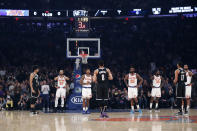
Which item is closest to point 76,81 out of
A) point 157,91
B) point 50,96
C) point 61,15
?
point 50,96

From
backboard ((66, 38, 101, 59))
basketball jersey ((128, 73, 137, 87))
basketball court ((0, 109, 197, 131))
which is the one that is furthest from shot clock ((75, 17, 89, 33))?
basketball court ((0, 109, 197, 131))

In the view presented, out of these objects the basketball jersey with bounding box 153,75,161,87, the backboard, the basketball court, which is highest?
the backboard

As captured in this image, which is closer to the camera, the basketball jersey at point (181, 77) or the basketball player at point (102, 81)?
the basketball player at point (102, 81)

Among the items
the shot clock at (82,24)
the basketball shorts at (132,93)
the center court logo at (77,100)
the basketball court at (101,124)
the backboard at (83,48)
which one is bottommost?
the basketball court at (101,124)

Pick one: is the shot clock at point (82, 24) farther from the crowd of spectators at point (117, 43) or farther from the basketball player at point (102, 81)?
the crowd of spectators at point (117, 43)

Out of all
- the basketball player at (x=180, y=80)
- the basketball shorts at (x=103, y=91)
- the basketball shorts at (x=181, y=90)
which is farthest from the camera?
the basketball shorts at (x=181, y=90)

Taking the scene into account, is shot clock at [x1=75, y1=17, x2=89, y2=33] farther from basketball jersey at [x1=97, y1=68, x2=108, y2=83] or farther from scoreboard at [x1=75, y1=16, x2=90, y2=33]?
basketball jersey at [x1=97, y1=68, x2=108, y2=83]

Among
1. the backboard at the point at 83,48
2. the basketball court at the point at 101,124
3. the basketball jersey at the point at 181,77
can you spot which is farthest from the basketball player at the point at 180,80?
the backboard at the point at 83,48

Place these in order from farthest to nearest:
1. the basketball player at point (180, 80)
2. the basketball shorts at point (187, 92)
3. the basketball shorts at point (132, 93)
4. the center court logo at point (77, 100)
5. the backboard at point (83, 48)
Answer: the backboard at point (83, 48)
the center court logo at point (77, 100)
the basketball shorts at point (132, 93)
the basketball shorts at point (187, 92)
the basketball player at point (180, 80)

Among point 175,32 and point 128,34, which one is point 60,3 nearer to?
point 128,34

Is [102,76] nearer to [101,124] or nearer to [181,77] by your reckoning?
[101,124]

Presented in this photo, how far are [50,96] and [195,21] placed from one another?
15064mm

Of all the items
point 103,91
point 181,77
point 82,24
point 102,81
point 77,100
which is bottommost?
point 77,100

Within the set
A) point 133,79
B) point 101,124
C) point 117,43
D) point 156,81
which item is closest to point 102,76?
point 101,124
